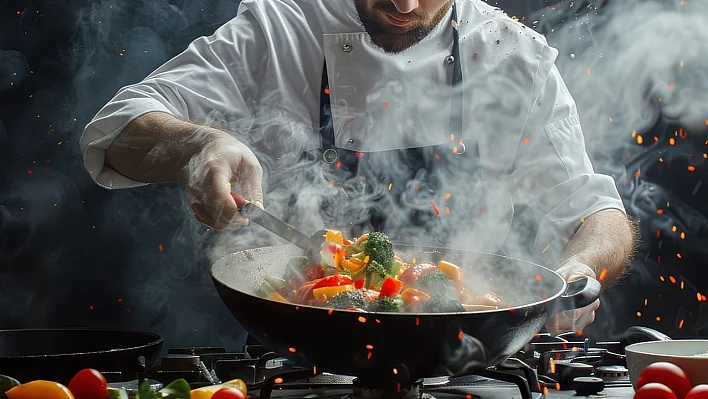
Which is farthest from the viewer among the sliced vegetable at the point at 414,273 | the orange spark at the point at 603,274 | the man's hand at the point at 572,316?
the orange spark at the point at 603,274

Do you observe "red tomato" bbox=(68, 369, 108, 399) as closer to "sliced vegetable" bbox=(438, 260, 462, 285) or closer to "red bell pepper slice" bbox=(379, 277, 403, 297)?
"red bell pepper slice" bbox=(379, 277, 403, 297)

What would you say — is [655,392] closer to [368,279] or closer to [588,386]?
[588,386]

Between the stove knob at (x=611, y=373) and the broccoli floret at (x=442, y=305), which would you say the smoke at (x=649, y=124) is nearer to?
the stove knob at (x=611, y=373)

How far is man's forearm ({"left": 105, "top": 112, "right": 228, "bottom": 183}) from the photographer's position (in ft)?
6.59

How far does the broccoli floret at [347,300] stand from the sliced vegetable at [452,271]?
0.31 metres

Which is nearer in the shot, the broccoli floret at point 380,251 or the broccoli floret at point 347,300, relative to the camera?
the broccoli floret at point 347,300

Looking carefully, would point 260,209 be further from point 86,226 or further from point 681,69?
point 681,69

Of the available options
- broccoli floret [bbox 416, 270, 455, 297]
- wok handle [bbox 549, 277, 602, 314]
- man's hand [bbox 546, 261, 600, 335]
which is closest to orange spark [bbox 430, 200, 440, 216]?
man's hand [bbox 546, 261, 600, 335]

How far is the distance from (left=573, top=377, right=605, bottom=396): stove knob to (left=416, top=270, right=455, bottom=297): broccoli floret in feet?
1.02

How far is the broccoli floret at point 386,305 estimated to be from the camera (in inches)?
54.3

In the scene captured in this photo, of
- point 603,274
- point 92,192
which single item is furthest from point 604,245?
point 92,192

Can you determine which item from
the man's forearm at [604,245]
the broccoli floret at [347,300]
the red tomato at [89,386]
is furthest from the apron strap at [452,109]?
the red tomato at [89,386]

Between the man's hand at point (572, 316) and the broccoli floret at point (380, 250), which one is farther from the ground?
the broccoli floret at point (380, 250)

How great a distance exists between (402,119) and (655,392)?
160 centimetres
